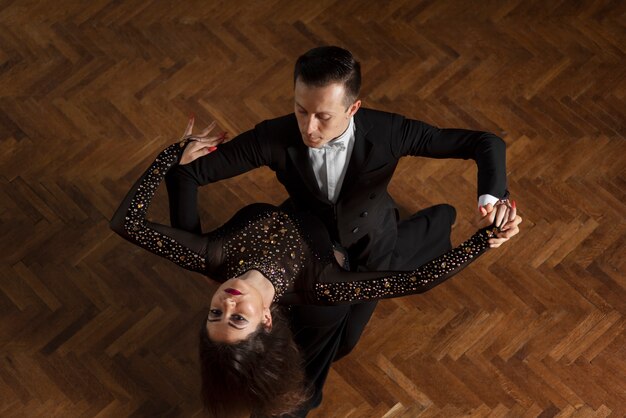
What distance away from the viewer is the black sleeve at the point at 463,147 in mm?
2594

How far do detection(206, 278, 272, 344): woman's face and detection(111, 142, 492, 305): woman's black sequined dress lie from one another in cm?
12

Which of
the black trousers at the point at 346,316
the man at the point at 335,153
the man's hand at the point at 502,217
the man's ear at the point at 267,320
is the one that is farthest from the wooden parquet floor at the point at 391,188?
the man's hand at the point at 502,217

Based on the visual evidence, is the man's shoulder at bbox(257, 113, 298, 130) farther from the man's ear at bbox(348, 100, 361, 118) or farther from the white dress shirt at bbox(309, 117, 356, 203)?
the man's ear at bbox(348, 100, 361, 118)

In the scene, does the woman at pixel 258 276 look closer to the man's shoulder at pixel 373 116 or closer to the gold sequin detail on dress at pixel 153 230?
the gold sequin detail on dress at pixel 153 230

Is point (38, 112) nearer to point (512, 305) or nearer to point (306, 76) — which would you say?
point (306, 76)

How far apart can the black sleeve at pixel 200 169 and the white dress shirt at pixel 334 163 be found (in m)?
0.17

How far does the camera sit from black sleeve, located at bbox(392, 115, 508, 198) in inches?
102

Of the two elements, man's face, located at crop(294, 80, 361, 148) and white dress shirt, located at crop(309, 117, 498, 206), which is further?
white dress shirt, located at crop(309, 117, 498, 206)

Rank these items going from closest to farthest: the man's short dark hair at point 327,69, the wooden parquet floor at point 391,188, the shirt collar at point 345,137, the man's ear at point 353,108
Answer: the man's short dark hair at point 327,69 → the man's ear at point 353,108 → the shirt collar at point 345,137 → the wooden parquet floor at point 391,188

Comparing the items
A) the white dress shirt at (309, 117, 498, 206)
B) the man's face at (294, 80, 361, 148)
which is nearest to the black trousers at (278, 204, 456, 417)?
the white dress shirt at (309, 117, 498, 206)

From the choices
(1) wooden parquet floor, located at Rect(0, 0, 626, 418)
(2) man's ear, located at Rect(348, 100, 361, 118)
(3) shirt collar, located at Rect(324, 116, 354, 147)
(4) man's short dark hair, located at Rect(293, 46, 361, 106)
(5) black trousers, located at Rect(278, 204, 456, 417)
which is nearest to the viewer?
(4) man's short dark hair, located at Rect(293, 46, 361, 106)

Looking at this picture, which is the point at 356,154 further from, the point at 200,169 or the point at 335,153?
the point at 200,169

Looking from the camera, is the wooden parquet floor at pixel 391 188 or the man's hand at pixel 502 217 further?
the wooden parquet floor at pixel 391 188

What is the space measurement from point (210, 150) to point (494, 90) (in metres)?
1.84
